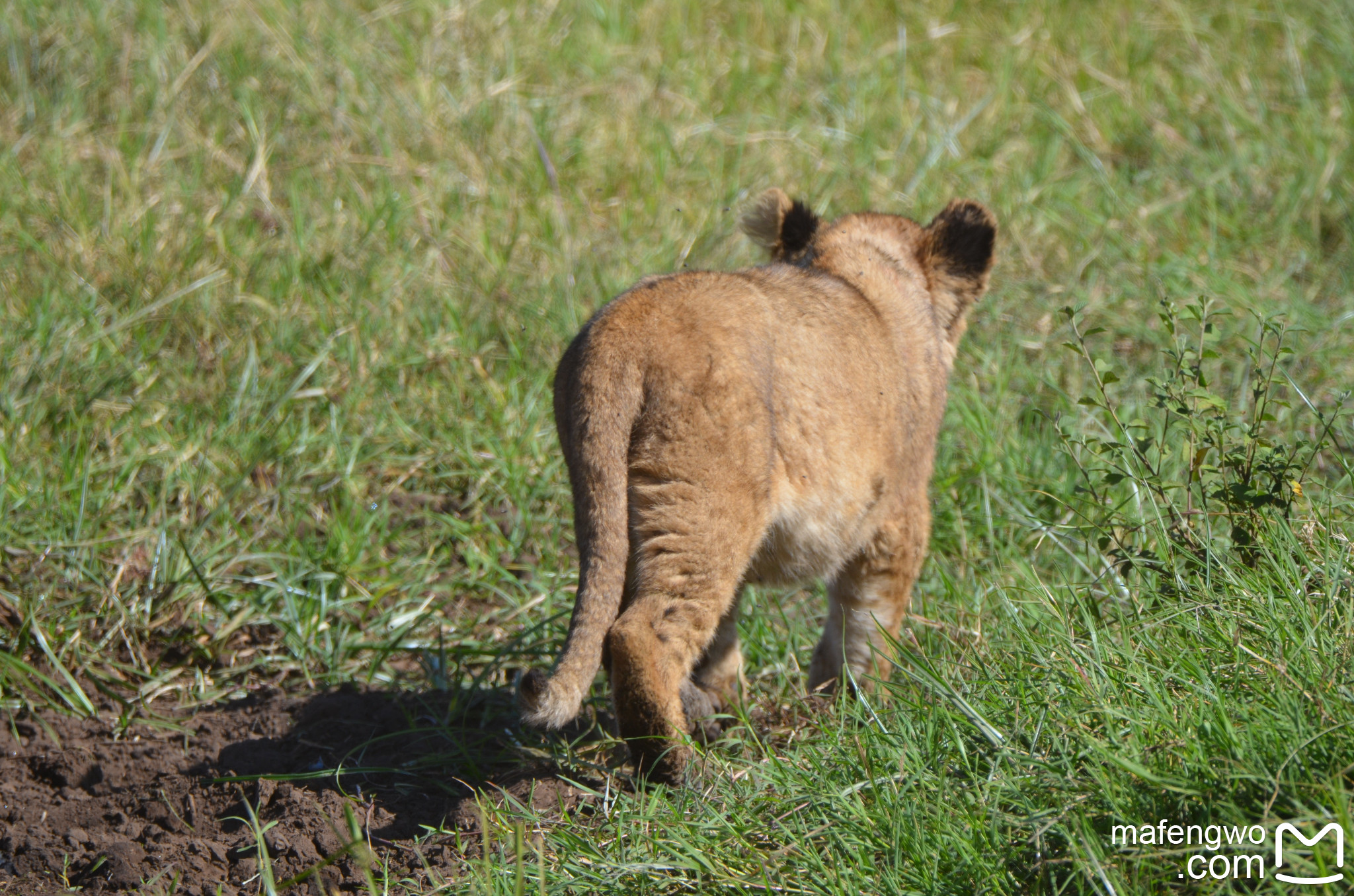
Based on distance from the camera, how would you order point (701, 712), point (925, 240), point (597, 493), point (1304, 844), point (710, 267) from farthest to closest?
point (710, 267) → point (925, 240) → point (701, 712) → point (597, 493) → point (1304, 844)

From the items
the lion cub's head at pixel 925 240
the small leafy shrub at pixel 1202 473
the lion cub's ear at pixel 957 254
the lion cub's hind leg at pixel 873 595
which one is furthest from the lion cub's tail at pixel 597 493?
the lion cub's ear at pixel 957 254

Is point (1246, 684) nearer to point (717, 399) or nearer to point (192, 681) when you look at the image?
point (717, 399)

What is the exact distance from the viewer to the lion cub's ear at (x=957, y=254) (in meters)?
4.23

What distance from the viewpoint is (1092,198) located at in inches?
257

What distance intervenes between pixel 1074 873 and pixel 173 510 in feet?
11.5

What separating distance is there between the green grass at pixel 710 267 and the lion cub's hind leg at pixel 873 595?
0.16m

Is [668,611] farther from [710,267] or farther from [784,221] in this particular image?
[710,267]

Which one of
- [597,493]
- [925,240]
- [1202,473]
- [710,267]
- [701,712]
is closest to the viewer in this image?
[597,493]

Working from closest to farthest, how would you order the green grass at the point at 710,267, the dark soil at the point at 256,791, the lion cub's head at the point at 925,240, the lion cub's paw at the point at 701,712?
the green grass at the point at 710,267 → the dark soil at the point at 256,791 → the lion cub's paw at the point at 701,712 → the lion cub's head at the point at 925,240

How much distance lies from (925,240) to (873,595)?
131 cm

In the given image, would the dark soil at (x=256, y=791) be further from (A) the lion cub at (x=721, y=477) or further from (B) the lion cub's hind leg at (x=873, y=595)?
(B) the lion cub's hind leg at (x=873, y=595)

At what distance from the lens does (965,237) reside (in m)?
4.27

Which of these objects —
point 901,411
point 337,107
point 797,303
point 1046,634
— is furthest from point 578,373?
point 337,107

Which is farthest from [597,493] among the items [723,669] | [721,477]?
[723,669]
